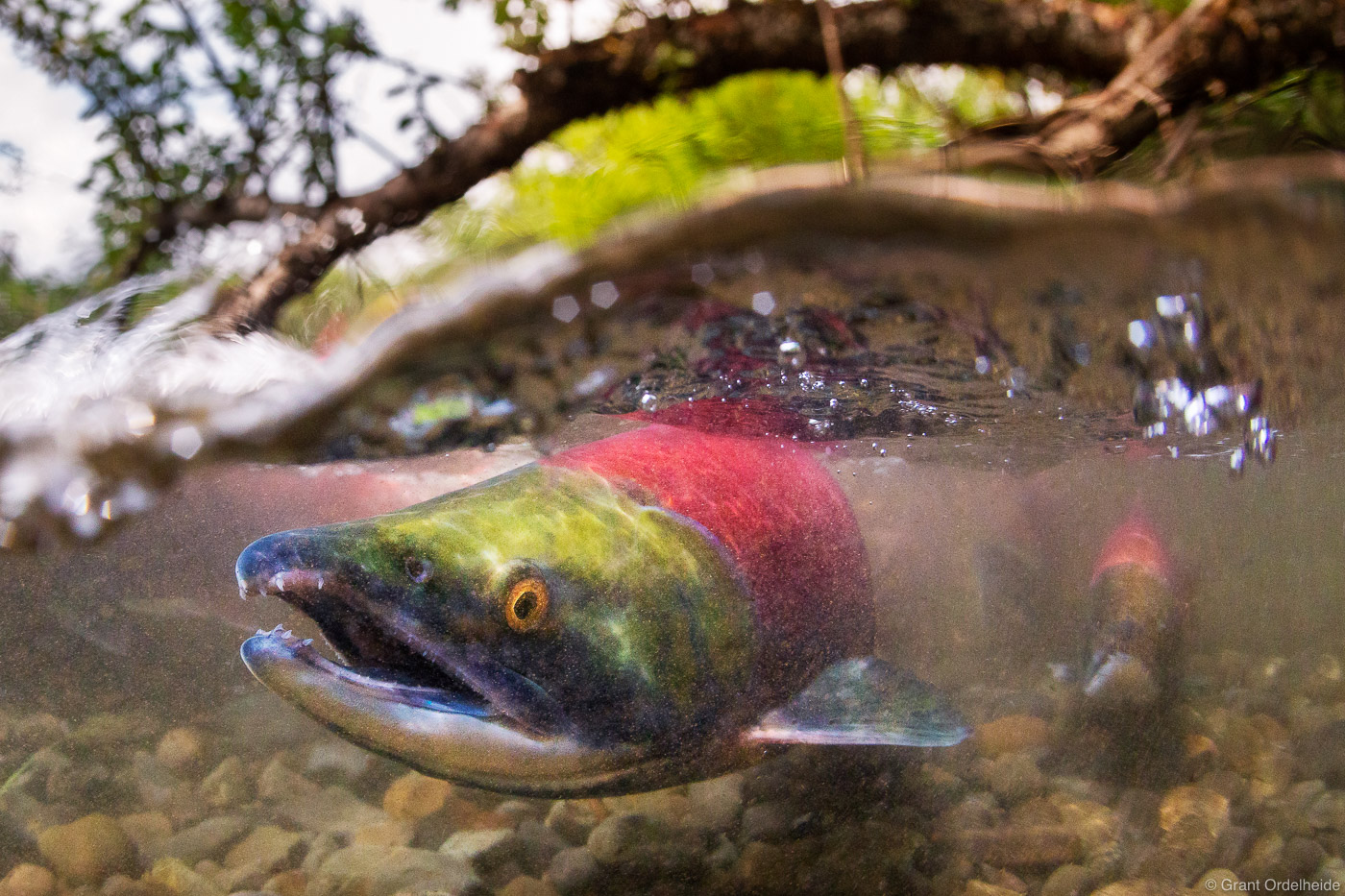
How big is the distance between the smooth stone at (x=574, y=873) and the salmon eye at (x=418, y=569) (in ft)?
3.79

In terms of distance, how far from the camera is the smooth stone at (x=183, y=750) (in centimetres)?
314

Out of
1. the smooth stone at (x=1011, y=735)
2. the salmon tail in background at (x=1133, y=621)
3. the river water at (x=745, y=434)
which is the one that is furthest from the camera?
the salmon tail in background at (x=1133, y=621)

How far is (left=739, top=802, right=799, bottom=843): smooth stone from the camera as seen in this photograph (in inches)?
114

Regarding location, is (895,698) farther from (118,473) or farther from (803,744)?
(118,473)

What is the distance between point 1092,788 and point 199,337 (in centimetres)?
365

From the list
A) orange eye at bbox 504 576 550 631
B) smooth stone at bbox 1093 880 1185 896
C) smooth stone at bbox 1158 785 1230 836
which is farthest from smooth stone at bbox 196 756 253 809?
smooth stone at bbox 1158 785 1230 836

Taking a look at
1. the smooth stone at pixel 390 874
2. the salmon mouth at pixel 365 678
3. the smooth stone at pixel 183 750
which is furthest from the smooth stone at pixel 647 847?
the smooth stone at pixel 183 750

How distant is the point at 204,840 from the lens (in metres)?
2.97

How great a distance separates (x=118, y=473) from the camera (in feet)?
9.47

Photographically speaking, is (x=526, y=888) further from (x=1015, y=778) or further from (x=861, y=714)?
(x=1015, y=778)

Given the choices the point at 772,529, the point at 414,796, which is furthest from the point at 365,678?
the point at 772,529

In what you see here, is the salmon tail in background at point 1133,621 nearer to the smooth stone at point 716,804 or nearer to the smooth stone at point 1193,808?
the smooth stone at point 1193,808

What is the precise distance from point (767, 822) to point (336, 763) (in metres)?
1.56

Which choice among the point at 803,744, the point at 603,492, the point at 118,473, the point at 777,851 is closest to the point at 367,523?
the point at 603,492
